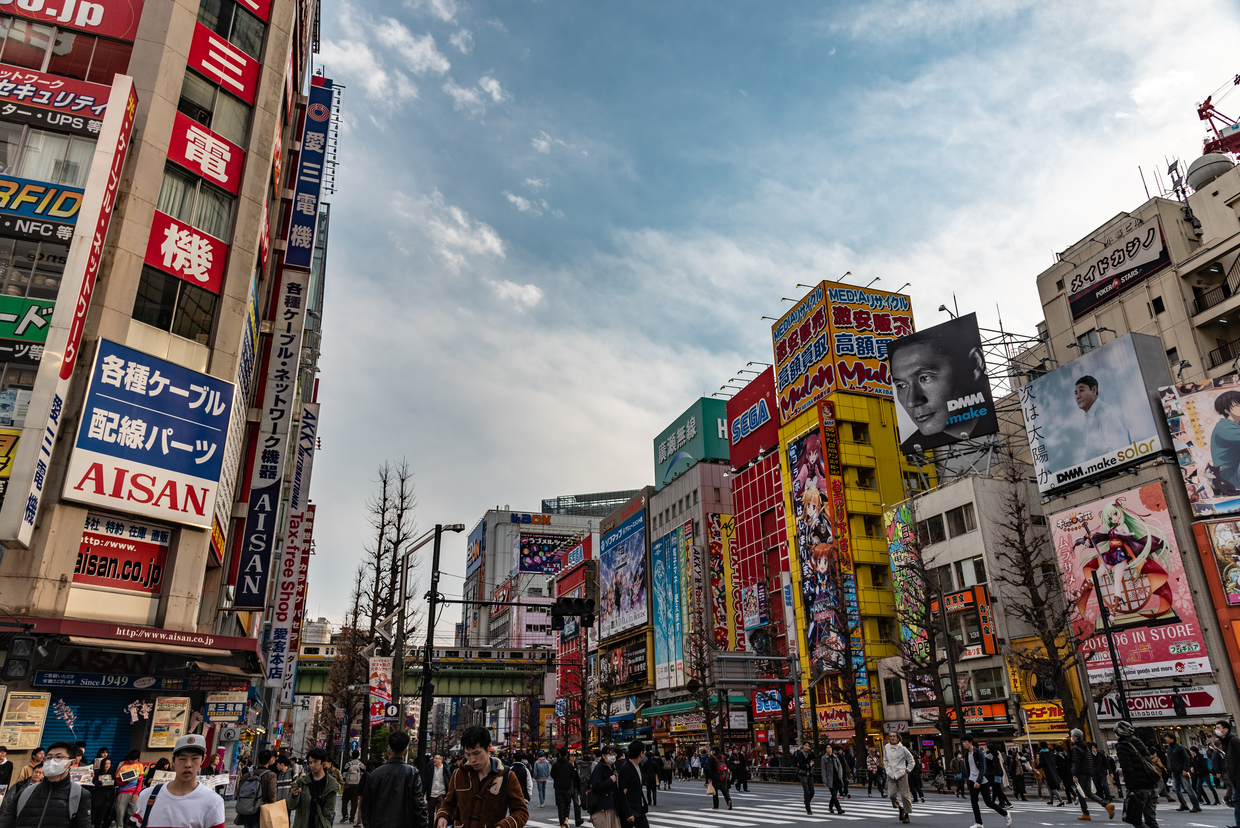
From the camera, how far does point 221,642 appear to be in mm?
17844

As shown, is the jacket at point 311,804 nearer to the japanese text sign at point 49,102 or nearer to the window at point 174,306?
the window at point 174,306

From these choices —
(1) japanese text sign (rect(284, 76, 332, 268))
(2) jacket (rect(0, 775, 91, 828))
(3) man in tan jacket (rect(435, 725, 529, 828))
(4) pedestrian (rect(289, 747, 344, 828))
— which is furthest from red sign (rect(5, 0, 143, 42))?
(3) man in tan jacket (rect(435, 725, 529, 828))

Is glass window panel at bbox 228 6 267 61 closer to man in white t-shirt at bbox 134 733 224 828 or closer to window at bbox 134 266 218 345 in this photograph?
window at bbox 134 266 218 345

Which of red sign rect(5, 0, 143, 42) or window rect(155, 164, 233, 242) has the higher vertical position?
red sign rect(5, 0, 143, 42)

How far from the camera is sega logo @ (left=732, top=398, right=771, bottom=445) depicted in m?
62.5

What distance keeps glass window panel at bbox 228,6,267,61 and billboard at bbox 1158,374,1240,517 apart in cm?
3938

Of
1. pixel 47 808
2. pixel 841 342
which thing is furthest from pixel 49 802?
pixel 841 342

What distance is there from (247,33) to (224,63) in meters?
2.45

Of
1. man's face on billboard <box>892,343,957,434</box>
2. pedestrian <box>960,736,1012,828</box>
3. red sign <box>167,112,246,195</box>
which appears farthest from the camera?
man's face on billboard <box>892,343,957,434</box>

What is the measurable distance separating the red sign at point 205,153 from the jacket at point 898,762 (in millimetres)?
22779

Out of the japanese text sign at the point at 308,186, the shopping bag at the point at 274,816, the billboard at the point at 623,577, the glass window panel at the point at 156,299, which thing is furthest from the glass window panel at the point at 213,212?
the billboard at the point at 623,577

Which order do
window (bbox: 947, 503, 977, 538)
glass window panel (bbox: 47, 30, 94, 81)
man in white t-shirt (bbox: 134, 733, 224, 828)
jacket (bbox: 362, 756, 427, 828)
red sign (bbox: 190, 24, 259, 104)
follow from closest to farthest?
man in white t-shirt (bbox: 134, 733, 224, 828), jacket (bbox: 362, 756, 427, 828), glass window panel (bbox: 47, 30, 94, 81), red sign (bbox: 190, 24, 259, 104), window (bbox: 947, 503, 977, 538)

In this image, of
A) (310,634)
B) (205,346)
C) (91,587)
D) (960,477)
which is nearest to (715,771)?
(91,587)

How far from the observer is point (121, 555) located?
1748 cm
